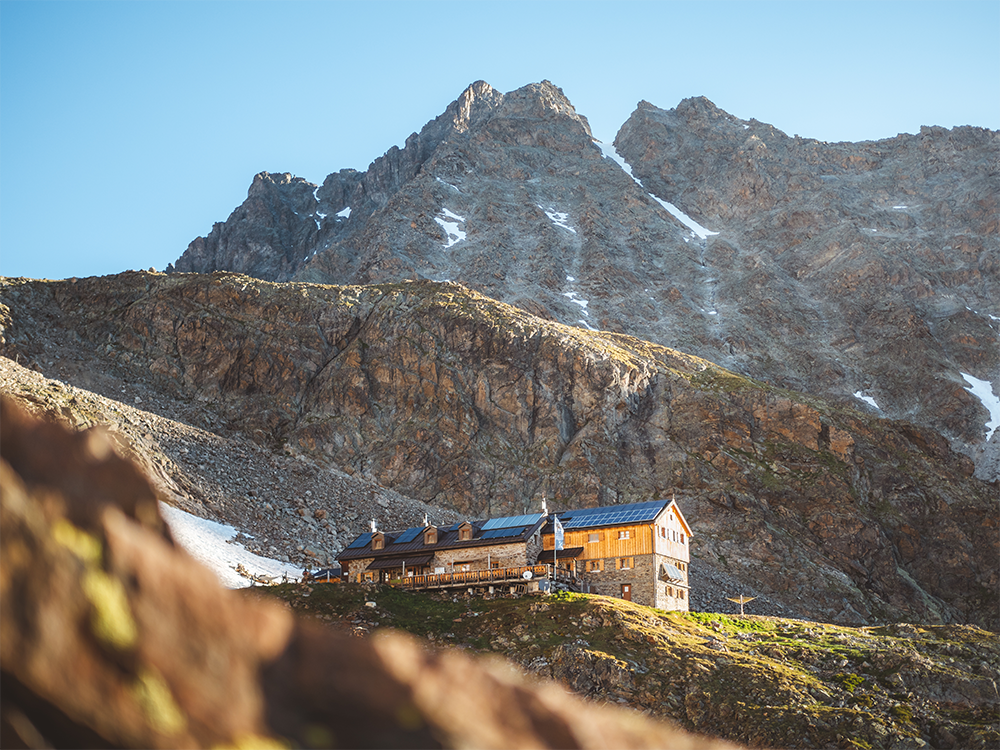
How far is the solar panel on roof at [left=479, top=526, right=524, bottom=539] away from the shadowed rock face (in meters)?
69.6

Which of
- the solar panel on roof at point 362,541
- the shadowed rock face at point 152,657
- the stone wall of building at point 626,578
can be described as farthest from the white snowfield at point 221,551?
the shadowed rock face at point 152,657

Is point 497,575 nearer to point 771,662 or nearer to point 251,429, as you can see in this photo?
point 771,662

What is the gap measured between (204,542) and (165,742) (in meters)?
77.7

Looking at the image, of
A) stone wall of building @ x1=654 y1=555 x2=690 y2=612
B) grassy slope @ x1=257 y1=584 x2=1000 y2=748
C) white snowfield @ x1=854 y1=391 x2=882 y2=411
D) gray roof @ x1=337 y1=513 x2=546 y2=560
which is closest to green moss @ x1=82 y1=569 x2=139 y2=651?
grassy slope @ x1=257 y1=584 x2=1000 y2=748

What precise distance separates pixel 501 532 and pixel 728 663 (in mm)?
26232

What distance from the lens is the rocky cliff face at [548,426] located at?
126 m

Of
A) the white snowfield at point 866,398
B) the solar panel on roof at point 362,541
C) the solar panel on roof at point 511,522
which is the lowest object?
the solar panel on roof at point 362,541

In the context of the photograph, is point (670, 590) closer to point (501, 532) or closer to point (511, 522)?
point (511, 522)

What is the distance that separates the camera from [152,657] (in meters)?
4.17

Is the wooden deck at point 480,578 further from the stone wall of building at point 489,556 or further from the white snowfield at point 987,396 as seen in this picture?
the white snowfield at point 987,396

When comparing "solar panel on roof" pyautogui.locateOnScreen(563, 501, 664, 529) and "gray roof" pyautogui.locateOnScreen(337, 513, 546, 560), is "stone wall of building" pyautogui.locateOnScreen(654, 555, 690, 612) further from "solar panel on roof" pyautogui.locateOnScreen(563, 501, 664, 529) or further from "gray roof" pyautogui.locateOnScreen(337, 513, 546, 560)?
"gray roof" pyautogui.locateOnScreen(337, 513, 546, 560)

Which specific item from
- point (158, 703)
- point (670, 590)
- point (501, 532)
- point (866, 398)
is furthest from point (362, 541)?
point (866, 398)

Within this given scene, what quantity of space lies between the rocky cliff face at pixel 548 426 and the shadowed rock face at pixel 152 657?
115 meters

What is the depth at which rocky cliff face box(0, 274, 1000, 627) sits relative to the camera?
414 feet
